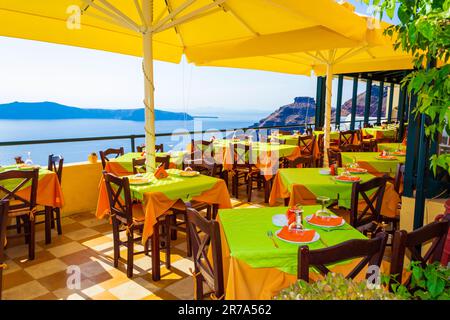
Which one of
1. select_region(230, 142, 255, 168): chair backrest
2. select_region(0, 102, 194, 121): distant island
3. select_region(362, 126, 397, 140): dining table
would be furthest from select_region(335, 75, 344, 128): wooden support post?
select_region(230, 142, 255, 168): chair backrest

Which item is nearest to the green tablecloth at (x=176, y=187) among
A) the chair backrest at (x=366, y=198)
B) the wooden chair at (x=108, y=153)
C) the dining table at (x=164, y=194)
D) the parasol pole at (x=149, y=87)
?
the dining table at (x=164, y=194)

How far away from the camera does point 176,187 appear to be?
140 inches

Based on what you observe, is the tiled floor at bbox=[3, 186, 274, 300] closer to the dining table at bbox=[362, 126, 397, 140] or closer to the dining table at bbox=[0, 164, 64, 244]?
the dining table at bbox=[0, 164, 64, 244]

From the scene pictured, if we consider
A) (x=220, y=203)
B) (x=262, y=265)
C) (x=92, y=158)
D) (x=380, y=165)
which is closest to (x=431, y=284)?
(x=262, y=265)

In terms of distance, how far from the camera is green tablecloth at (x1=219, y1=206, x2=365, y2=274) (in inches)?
76.0

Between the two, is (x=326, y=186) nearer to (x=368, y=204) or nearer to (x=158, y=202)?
(x=368, y=204)

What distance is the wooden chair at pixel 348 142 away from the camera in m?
6.19

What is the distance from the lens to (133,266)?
11.6 feet

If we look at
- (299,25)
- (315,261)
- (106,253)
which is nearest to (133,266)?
(106,253)

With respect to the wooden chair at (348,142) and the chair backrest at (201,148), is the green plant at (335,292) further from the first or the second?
the chair backrest at (201,148)

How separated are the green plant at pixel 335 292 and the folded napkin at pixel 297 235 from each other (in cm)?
83

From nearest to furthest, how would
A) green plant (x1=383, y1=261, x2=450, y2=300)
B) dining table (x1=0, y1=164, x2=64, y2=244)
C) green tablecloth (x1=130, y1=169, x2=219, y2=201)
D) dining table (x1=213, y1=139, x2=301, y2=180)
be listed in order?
green plant (x1=383, y1=261, x2=450, y2=300) → green tablecloth (x1=130, y1=169, x2=219, y2=201) → dining table (x1=0, y1=164, x2=64, y2=244) → dining table (x1=213, y1=139, x2=301, y2=180)

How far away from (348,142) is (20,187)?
23.0 feet

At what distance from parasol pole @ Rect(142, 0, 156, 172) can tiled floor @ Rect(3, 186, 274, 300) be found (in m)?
1.10
